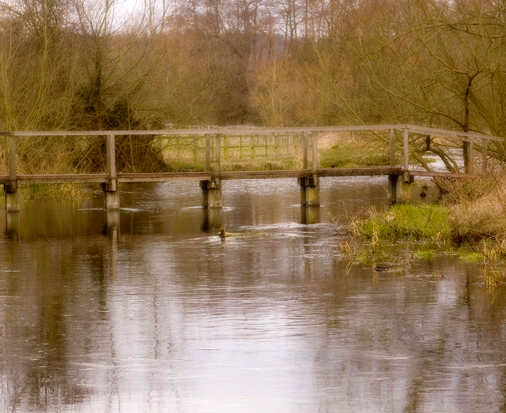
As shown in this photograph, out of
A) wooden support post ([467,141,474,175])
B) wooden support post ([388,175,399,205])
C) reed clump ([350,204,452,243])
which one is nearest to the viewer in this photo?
reed clump ([350,204,452,243])

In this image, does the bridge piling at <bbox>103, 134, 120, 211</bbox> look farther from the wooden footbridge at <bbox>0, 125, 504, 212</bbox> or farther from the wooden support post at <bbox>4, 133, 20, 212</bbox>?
the wooden support post at <bbox>4, 133, 20, 212</bbox>

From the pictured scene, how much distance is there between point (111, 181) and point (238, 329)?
41.5 ft

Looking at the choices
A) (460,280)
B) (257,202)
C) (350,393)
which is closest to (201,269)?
(460,280)

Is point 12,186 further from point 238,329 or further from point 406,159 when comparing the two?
point 238,329

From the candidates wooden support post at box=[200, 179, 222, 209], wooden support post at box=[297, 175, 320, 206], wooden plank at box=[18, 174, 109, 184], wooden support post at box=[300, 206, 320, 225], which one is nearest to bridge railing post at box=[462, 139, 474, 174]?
wooden support post at box=[300, 206, 320, 225]

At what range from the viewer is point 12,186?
22656 millimetres

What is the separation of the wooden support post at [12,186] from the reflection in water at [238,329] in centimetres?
439

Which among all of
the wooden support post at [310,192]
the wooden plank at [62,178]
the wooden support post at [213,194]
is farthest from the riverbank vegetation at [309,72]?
the wooden plank at [62,178]

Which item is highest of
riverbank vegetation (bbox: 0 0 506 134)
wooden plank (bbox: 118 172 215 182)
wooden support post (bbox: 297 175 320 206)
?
riverbank vegetation (bbox: 0 0 506 134)

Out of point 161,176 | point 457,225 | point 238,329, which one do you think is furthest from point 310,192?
point 238,329

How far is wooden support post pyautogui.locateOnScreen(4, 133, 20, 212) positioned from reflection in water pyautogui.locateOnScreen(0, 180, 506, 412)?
4394mm

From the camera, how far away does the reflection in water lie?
8.07 m

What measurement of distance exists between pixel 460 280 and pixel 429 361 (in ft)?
14.3

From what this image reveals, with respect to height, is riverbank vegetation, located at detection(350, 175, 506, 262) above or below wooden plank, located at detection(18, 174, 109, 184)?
below
